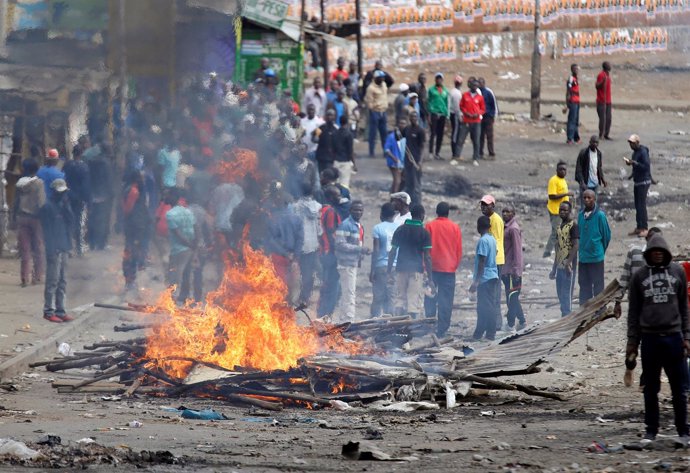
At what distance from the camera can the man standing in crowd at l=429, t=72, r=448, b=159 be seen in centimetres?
2566

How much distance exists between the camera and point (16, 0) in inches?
698

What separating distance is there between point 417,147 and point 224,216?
210 inches

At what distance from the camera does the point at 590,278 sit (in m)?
15.5

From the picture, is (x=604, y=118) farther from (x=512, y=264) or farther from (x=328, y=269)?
(x=328, y=269)

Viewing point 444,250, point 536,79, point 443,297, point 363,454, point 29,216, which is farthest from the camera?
point 536,79

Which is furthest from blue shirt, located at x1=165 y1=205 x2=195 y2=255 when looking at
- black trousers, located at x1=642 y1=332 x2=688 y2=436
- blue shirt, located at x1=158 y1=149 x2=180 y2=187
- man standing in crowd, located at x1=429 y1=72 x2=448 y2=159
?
man standing in crowd, located at x1=429 y1=72 x2=448 y2=159

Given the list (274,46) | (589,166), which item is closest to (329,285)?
(589,166)

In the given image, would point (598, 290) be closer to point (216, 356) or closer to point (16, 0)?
point (216, 356)

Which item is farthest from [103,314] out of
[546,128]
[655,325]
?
[546,128]

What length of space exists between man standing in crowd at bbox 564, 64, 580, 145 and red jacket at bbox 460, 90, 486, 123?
7.78 ft

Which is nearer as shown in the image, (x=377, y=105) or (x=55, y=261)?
(x=55, y=261)

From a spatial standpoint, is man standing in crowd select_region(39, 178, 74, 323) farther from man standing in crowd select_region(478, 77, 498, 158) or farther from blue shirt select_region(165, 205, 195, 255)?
man standing in crowd select_region(478, 77, 498, 158)

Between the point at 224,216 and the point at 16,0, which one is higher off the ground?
the point at 16,0

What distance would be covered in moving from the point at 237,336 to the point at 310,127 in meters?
11.7
